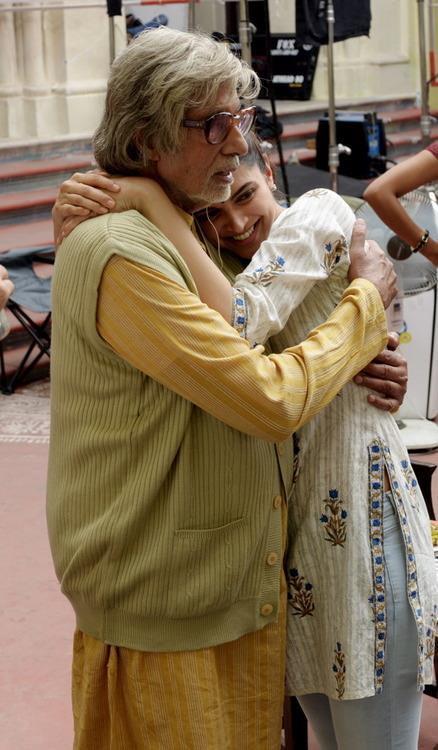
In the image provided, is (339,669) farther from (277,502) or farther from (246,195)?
(246,195)

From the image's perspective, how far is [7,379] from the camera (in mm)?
6188

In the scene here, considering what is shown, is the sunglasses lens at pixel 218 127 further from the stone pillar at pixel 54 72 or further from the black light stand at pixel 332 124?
the stone pillar at pixel 54 72

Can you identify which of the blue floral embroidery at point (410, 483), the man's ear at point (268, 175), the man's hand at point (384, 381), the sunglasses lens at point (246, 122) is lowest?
the blue floral embroidery at point (410, 483)

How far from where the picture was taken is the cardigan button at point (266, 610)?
1.74m

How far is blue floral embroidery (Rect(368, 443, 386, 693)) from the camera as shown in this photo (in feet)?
5.84

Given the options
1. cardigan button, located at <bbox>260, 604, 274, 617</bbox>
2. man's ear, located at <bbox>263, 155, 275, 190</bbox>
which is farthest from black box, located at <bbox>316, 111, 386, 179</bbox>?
cardigan button, located at <bbox>260, 604, 274, 617</bbox>

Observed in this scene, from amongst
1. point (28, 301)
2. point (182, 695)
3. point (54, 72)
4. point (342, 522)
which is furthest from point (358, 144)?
point (182, 695)

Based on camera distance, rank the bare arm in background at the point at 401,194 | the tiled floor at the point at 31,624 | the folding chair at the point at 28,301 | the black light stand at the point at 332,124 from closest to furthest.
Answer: the tiled floor at the point at 31,624, the bare arm in background at the point at 401,194, the folding chair at the point at 28,301, the black light stand at the point at 332,124

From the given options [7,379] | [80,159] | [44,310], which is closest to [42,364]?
[7,379]

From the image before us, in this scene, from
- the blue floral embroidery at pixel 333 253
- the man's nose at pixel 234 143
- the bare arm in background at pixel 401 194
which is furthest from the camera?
the bare arm in background at pixel 401 194

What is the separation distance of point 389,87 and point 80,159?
4.37m

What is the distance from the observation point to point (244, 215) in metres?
1.83

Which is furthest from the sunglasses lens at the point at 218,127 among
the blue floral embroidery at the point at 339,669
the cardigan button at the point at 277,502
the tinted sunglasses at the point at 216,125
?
the blue floral embroidery at the point at 339,669

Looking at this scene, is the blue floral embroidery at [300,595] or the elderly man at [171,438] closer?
the elderly man at [171,438]
